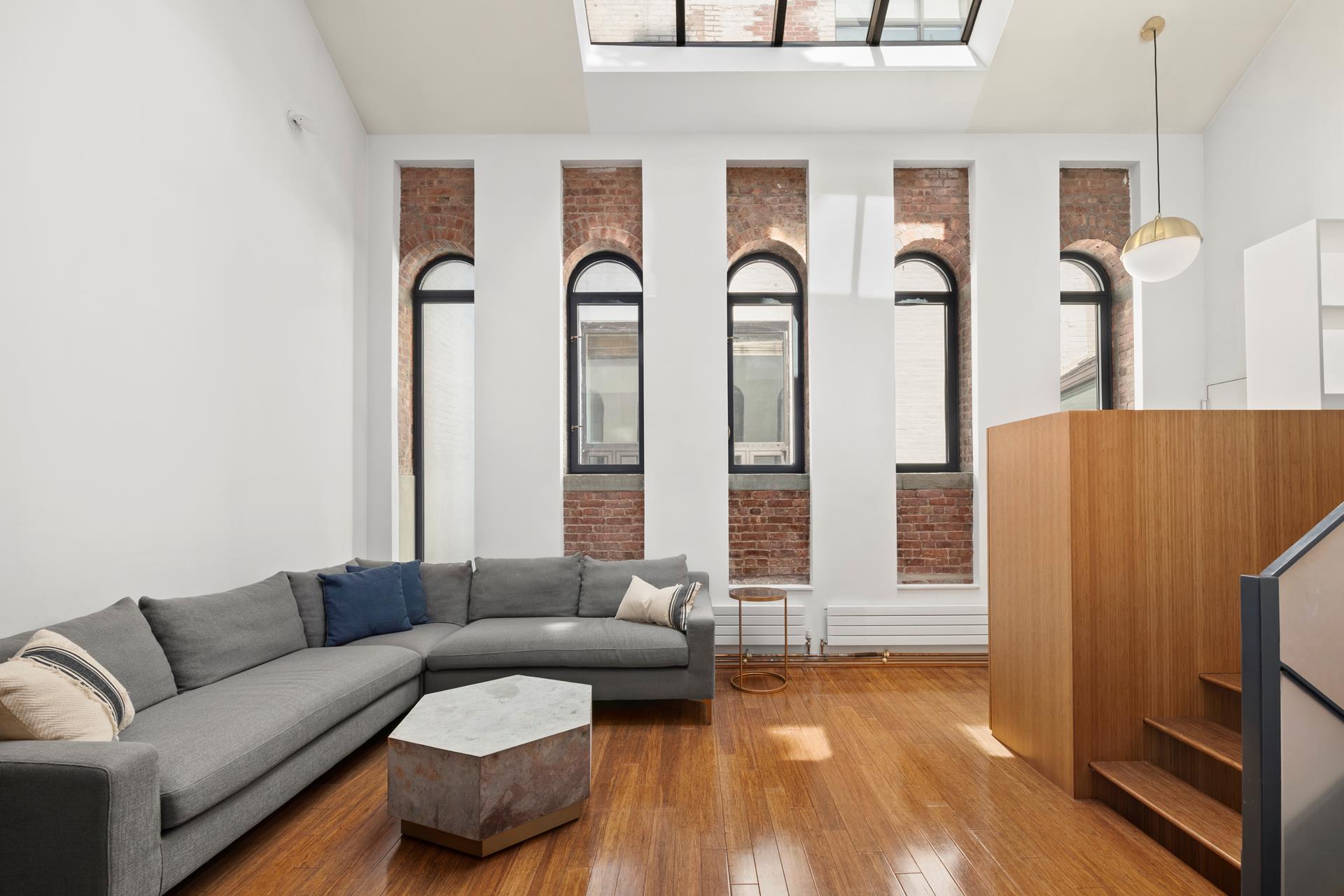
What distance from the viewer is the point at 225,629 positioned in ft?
10.8

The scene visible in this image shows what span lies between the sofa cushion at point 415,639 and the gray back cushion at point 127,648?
1.08 metres

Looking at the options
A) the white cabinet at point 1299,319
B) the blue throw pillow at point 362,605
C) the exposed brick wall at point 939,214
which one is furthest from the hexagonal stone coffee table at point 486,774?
the white cabinet at point 1299,319

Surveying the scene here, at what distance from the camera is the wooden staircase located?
8.00 feet

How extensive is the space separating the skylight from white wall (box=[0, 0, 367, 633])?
217 cm

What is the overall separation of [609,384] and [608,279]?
888mm

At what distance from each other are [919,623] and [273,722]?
4.33 meters

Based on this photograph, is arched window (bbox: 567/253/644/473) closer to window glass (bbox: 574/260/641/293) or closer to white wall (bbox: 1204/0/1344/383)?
window glass (bbox: 574/260/641/293)

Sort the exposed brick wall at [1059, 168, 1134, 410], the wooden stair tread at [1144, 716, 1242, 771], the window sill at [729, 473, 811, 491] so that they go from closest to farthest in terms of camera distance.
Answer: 1. the wooden stair tread at [1144, 716, 1242, 771]
2. the window sill at [729, 473, 811, 491]
3. the exposed brick wall at [1059, 168, 1134, 410]

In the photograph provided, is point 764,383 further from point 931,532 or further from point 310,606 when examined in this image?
point 310,606

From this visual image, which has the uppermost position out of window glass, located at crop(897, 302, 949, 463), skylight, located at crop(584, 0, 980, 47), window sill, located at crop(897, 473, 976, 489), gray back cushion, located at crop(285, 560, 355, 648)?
skylight, located at crop(584, 0, 980, 47)

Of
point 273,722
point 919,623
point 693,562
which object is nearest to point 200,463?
point 273,722

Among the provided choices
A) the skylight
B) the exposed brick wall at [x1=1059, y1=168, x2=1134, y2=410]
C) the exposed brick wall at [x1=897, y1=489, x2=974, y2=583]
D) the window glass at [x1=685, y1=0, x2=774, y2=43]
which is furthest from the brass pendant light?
the window glass at [x1=685, y1=0, x2=774, y2=43]

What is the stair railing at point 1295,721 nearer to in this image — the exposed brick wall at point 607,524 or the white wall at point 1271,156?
the white wall at point 1271,156

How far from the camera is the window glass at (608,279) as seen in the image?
5.93 m
